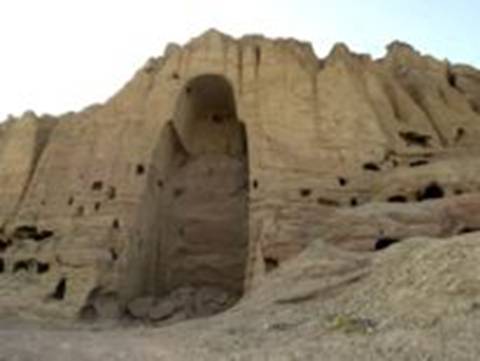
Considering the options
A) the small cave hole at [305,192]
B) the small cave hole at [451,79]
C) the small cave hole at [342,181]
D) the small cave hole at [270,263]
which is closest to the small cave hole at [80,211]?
the small cave hole at [270,263]

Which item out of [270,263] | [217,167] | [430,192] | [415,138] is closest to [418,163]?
[415,138]

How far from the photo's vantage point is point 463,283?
1388 cm

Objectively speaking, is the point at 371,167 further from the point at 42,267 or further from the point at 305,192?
the point at 42,267

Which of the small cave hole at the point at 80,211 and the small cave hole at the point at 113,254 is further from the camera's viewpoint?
the small cave hole at the point at 80,211

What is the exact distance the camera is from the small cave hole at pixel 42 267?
2596 cm

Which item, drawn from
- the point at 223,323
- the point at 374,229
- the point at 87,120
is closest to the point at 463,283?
the point at 223,323

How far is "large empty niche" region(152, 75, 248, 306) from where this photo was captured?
93.1ft

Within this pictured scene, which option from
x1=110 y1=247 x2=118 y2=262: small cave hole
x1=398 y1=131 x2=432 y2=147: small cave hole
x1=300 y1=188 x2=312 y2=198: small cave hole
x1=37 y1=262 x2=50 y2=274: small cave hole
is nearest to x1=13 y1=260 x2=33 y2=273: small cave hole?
x1=37 y1=262 x2=50 y2=274: small cave hole

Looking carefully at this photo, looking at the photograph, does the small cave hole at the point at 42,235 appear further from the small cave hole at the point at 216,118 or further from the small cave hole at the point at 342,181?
the small cave hole at the point at 342,181

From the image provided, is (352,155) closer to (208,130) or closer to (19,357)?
(208,130)

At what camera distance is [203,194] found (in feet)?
101

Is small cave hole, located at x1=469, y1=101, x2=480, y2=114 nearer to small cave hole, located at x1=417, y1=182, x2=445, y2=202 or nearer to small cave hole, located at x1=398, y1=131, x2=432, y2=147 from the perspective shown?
small cave hole, located at x1=398, y1=131, x2=432, y2=147

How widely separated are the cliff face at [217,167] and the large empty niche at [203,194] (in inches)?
2.2

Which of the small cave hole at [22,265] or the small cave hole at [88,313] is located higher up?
the small cave hole at [22,265]
